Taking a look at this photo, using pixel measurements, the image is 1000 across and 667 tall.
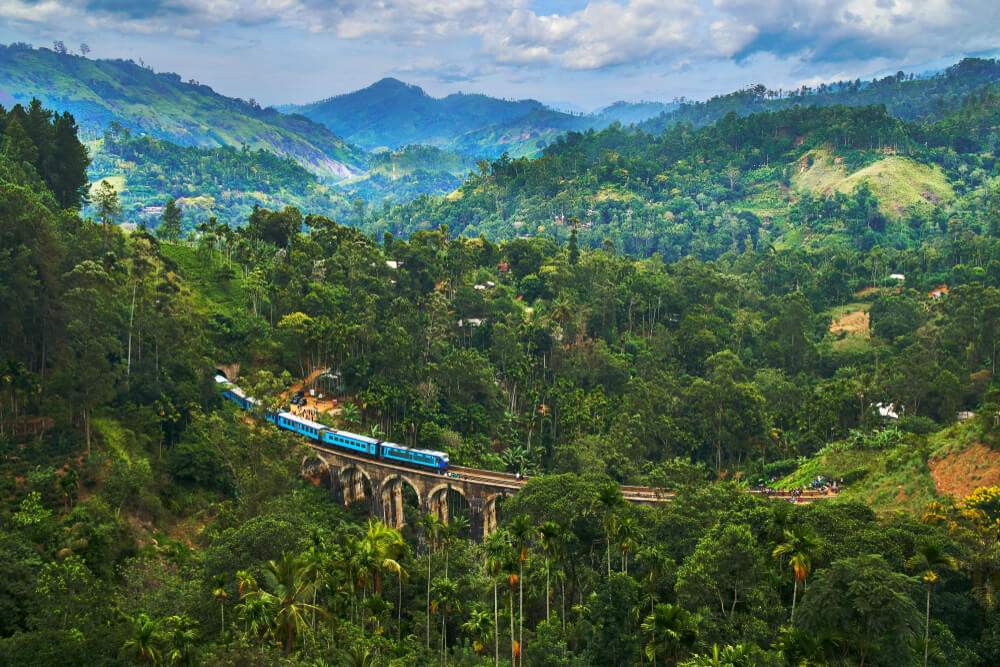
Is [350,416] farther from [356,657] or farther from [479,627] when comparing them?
[356,657]

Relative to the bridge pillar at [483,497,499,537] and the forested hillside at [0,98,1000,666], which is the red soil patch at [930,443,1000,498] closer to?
the forested hillside at [0,98,1000,666]

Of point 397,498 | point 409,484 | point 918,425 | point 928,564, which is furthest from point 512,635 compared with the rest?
point 918,425

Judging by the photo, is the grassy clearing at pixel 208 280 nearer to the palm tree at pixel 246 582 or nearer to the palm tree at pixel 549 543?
the palm tree at pixel 246 582

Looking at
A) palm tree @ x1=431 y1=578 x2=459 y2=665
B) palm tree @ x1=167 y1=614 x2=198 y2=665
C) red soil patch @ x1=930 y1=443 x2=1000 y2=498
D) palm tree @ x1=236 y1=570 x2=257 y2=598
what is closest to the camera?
palm tree @ x1=167 y1=614 x2=198 y2=665

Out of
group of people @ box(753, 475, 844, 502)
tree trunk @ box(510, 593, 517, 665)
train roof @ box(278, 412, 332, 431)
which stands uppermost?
train roof @ box(278, 412, 332, 431)

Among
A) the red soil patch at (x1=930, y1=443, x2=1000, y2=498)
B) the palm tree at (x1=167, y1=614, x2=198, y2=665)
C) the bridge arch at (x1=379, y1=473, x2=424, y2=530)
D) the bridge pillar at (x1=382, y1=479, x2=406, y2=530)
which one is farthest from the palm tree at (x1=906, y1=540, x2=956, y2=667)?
the bridge pillar at (x1=382, y1=479, x2=406, y2=530)

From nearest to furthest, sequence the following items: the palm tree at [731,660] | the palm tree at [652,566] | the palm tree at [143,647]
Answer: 1. the palm tree at [731,660]
2. the palm tree at [143,647]
3. the palm tree at [652,566]

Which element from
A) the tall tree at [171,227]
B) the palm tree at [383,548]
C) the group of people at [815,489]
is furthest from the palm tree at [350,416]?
the tall tree at [171,227]
